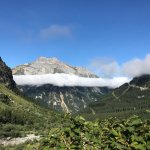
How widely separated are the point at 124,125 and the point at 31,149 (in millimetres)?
5274

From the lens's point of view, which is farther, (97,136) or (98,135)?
(98,135)

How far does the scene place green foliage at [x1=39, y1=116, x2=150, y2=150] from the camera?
44.1ft

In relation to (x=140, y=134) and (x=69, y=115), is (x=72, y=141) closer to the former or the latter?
(x=69, y=115)

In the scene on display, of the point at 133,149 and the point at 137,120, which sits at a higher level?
the point at 137,120

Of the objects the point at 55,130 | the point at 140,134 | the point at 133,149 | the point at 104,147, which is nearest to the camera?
the point at 133,149

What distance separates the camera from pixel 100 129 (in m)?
18.0

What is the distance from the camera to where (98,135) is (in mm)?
17562

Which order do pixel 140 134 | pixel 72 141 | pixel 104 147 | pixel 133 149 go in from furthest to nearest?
pixel 72 141 < pixel 104 147 < pixel 140 134 < pixel 133 149

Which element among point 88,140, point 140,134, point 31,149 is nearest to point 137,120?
point 140,134

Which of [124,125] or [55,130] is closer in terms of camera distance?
[124,125]

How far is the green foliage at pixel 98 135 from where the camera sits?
13453mm

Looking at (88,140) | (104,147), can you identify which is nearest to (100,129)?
(88,140)

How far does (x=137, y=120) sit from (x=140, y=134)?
1.77 ft

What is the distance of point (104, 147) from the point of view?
1520 cm
